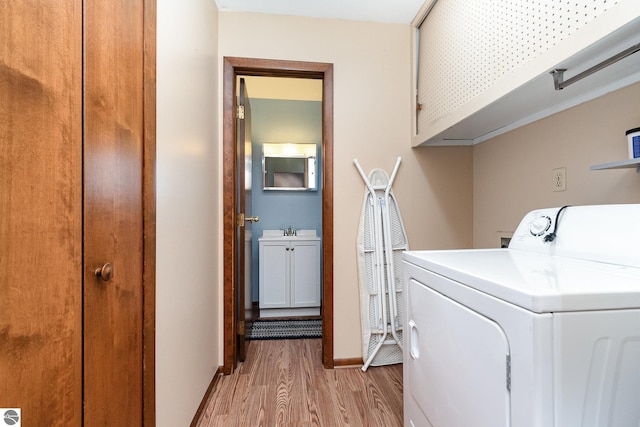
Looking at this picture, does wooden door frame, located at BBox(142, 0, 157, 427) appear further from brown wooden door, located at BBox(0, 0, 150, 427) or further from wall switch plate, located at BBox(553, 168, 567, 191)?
wall switch plate, located at BBox(553, 168, 567, 191)

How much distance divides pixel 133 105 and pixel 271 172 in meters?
2.22

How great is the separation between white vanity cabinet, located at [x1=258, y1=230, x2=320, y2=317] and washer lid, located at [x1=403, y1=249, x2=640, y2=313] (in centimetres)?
179

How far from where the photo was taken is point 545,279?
655mm

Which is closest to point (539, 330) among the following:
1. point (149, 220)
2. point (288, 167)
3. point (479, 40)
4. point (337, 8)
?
point (149, 220)

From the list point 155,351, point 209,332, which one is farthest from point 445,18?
point 209,332

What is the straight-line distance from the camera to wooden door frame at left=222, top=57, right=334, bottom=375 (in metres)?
1.76

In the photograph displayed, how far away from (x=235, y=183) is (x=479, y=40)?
158 cm

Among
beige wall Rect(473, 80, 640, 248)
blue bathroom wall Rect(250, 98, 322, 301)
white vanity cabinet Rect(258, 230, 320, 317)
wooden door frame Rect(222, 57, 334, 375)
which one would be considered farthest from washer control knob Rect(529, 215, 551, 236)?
blue bathroom wall Rect(250, 98, 322, 301)

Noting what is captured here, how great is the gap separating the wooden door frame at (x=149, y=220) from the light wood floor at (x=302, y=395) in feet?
2.10

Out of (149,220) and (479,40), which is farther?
(479,40)

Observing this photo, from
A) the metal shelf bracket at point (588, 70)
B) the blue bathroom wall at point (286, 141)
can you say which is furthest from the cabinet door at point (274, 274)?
the metal shelf bracket at point (588, 70)

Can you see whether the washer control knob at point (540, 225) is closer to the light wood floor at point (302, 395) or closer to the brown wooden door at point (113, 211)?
the light wood floor at point (302, 395)

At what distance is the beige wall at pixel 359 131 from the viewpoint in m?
1.81

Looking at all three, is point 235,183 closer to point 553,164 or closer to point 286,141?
point 286,141
